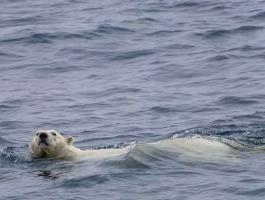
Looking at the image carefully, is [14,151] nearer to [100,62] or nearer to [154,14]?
[100,62]

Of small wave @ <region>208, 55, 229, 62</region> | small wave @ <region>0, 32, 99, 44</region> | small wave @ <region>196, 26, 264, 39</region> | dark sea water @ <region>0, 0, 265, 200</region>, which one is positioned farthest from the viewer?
small wave @ <region>0, 32, 99, 44</region>

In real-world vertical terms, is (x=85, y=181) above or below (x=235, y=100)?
above

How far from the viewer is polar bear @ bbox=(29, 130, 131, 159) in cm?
1443

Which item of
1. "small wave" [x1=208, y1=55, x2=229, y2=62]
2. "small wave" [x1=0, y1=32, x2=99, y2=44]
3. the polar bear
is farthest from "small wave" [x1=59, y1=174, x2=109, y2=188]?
"small wave" [x1=0, y1=32, x2=99, y2=44]

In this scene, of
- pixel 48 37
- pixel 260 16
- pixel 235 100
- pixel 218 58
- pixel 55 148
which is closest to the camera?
pixel 55 148

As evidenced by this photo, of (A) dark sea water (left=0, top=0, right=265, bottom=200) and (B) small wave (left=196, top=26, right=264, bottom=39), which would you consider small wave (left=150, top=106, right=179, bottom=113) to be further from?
(B) small wave (left=196, top=26, right=264, bottom=39)

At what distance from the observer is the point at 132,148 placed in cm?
1412

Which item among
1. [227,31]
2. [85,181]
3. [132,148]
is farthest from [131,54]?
[85,181]

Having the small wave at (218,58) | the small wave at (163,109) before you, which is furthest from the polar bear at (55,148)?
the small wave at (218,58)

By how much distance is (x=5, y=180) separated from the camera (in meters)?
13.0

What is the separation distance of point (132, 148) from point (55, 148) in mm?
1332

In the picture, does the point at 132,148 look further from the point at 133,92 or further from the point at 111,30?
the point at 111,30

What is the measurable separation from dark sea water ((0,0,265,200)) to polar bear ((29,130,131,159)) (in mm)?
215

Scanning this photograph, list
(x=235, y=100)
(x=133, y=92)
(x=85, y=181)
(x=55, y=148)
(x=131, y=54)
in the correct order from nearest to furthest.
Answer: (x=85, y=181) < (x=55, y=148) < (x=235, y=100) < (x=133, y=92) < (x=131, y=54)
